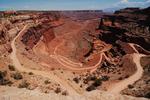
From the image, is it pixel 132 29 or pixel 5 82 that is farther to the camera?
pixel 132 29

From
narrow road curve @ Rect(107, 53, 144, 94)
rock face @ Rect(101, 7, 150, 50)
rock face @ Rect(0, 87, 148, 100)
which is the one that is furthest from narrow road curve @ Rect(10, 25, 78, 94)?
rock face @ Rect(101, 7, 150, 50)

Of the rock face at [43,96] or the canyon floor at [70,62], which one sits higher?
the rock face at [43,96]

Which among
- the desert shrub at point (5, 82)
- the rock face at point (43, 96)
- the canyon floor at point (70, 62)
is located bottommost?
the canyon floor at point (70, 62)

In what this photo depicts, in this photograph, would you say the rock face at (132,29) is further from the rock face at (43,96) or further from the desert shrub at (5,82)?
the rock face at (43,96)

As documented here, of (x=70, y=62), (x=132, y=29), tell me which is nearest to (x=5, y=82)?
(x=70, y=62)

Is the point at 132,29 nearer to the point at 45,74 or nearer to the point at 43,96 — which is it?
the point at 45,74

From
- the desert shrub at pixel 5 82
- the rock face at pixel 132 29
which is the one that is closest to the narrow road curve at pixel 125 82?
the desert shrub at pixel 5 82

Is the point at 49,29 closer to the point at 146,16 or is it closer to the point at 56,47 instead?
the point at 56,47

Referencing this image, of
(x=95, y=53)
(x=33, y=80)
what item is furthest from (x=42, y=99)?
(x=95, y=53)
